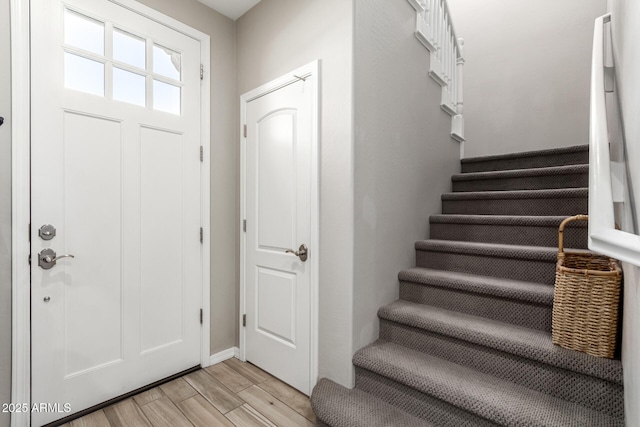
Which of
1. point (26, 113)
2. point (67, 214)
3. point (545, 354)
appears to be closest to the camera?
point (545, 354)

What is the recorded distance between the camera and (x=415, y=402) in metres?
1.56

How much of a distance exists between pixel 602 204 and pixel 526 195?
5.72 ft

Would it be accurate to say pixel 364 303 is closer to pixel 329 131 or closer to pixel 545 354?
pixel 545 354

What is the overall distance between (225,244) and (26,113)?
4.64 ft

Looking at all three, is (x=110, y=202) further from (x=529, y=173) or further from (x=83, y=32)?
(x=529, y=173)

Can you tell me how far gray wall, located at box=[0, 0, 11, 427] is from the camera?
1.59 meters

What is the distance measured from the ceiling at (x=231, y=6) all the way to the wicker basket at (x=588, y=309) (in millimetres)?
2646

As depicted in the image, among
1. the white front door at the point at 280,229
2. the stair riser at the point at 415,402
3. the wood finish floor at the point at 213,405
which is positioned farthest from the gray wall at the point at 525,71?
the wood finish floor at the point at 213,405

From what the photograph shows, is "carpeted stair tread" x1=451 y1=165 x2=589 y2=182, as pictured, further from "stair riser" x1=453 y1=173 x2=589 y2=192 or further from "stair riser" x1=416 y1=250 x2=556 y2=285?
"stair riser" x1=416 y1=250 x2=556 y2=285

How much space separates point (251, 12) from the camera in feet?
7.98

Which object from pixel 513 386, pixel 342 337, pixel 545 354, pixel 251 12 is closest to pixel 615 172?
pixel 545 354

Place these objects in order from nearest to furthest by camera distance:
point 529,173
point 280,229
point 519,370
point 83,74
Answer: point 519,370 < point 83,74 < point 280,229 < point 529,173

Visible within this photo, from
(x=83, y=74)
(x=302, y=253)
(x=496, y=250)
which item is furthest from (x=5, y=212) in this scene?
(x=496, y=250)

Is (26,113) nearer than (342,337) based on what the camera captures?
Yes
